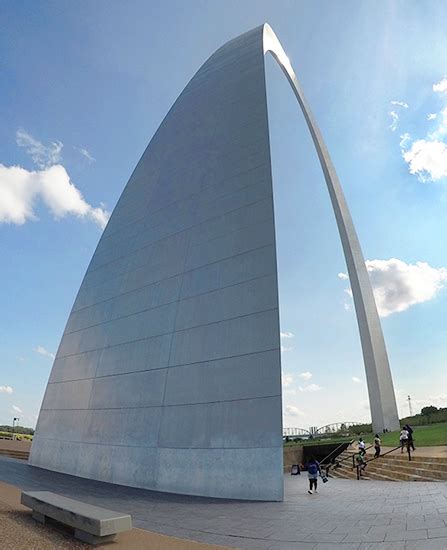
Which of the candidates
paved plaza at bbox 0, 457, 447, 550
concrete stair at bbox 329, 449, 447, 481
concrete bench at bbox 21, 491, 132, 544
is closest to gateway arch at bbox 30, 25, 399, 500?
paved plaza at bbox 0, 457, 447, 550

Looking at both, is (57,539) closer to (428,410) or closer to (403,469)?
(403,469)

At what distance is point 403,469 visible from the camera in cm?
1231

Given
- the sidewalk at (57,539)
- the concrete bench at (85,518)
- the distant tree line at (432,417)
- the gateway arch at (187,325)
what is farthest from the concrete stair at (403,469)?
the distant tree line at (432,417)

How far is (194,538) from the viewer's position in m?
5.40

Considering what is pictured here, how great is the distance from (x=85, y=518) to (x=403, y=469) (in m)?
11.0

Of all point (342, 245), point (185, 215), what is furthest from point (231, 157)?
point (342, 245)

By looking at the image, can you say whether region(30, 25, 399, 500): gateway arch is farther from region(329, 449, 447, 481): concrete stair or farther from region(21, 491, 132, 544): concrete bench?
region(329, 449, 447, 481): concrete stair

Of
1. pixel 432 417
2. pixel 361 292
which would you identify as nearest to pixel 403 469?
pixel 361 292

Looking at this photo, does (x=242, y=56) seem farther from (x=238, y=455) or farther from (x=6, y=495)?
(x=6, y=495)

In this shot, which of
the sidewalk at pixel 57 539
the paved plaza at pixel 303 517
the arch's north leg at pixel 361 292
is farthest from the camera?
the arch's north leg at pixel 361 292

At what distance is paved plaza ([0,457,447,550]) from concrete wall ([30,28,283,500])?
1033 millimetres

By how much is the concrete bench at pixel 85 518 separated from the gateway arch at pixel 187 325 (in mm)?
4097

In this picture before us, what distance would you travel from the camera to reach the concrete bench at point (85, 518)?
4.87 m

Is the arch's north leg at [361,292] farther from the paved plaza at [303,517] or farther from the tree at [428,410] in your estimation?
the paved plaza at [303,517]
